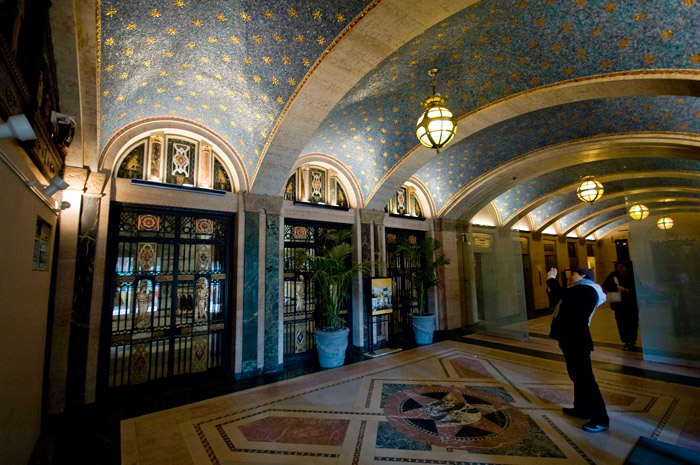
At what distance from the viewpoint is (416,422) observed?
3.74 m

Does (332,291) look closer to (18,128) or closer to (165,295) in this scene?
(165,295)

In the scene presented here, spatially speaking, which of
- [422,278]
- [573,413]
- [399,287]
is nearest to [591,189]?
[422,278]

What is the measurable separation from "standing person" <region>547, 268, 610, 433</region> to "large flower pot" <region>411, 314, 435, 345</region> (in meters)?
3.82

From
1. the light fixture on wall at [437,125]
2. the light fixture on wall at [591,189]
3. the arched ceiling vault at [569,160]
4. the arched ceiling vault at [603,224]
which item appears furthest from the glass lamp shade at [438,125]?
the arched ceiling vault at [603,224]

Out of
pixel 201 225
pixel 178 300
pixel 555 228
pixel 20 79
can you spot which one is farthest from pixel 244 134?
pixel 555 228

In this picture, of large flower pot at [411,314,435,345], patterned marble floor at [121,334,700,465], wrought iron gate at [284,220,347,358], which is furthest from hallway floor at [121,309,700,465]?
large flower pot at [411,314,435,345]

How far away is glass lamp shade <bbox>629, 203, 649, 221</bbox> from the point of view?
254 inches

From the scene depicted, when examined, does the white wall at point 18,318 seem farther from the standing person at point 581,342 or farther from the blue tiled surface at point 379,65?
the standing person at point 581,342

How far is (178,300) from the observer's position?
5.30 metres

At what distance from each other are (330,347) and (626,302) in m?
6.48

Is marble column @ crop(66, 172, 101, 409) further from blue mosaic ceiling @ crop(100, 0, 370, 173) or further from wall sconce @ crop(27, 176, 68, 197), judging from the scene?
wall sconce @ crop(27, 176, 68, 197)

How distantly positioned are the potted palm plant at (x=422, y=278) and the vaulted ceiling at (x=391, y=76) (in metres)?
2.16

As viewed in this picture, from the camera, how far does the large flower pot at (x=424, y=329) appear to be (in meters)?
7.61

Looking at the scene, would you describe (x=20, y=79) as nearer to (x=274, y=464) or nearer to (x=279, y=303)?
(x=274, y=464)
